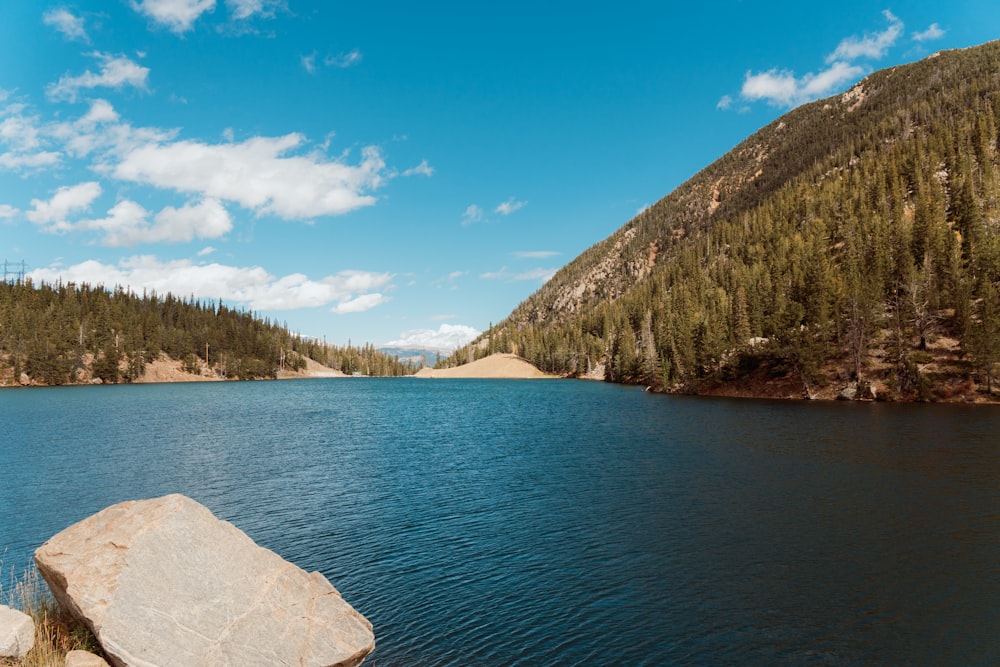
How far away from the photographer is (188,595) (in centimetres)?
1373

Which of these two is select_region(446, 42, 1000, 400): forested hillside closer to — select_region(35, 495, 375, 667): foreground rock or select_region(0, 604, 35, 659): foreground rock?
select_region(35, 495, 375, 667): foreground rock

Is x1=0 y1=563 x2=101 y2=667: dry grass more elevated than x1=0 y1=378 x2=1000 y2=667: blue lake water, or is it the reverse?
x1=0 y1=563 x2=101 y2=667: dry grass

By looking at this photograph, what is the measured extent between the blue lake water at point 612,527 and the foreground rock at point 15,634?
29.4 ft

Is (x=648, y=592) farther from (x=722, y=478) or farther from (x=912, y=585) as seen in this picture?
(x=722, y=478)

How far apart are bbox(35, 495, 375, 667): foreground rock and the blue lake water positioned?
3.34 m

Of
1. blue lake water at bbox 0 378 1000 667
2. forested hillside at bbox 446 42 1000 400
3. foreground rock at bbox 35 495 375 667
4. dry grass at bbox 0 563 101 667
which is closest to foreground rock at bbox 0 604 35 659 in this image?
dry grass at bbox 0 563 101 667

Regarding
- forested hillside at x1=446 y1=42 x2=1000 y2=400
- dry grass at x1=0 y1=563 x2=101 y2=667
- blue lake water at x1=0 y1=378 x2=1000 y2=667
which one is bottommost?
blue lake water at x1=0 y1=378 x2=1000 y2=667

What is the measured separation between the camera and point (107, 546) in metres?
13.9

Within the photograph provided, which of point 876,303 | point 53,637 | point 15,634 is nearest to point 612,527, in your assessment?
point 53,637

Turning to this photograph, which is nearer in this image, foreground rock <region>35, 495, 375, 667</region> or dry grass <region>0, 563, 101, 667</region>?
dry grass <region>0, 563, 101, 667</region>

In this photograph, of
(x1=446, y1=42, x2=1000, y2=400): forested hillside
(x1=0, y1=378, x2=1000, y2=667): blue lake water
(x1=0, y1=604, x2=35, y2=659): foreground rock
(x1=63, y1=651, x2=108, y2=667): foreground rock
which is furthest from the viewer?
(x1=446, y1=42, x2=1000, y2=400): forested hillside

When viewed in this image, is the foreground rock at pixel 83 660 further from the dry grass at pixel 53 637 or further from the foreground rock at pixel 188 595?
the foreground rock at pixel 188 595

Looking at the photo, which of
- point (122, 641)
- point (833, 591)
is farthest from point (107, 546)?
point (833, 591)

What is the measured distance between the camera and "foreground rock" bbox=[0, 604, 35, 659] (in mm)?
11852
